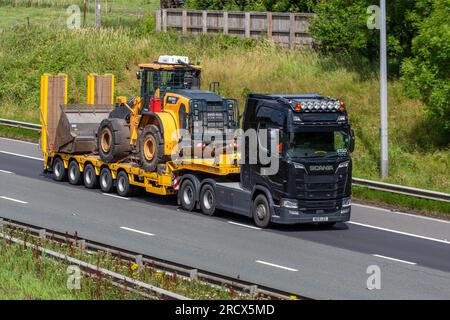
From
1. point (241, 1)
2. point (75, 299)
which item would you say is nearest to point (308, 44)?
point (241, 1)

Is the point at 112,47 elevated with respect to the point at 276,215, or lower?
elevated

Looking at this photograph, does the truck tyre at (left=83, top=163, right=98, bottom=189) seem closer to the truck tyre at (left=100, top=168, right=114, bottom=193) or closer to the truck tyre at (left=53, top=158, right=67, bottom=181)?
the truck tyre at (left=100, top=168, right=114, bottom=193)

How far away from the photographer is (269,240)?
23.8 m

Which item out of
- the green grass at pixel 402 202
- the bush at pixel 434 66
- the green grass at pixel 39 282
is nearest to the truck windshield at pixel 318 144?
the green grass at pixel 402 202

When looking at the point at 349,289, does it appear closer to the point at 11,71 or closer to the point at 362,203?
the point at 362,203

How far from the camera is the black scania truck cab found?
24562 mm

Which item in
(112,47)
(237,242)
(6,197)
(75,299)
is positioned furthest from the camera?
(112,47)

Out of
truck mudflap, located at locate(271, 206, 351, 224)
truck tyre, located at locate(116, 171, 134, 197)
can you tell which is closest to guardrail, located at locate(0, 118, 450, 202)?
truck mudflap, located at locate(271, 206, 351, 224)

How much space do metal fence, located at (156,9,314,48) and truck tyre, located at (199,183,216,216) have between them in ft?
62.7

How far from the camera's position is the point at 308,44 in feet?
151

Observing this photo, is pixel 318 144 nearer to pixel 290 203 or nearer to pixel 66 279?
pixel 290 203

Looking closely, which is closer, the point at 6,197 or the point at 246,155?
the point at 246,155

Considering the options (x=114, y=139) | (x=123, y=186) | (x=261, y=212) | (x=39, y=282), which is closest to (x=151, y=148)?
(x=114, y=139)

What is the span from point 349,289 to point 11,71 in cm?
3531
